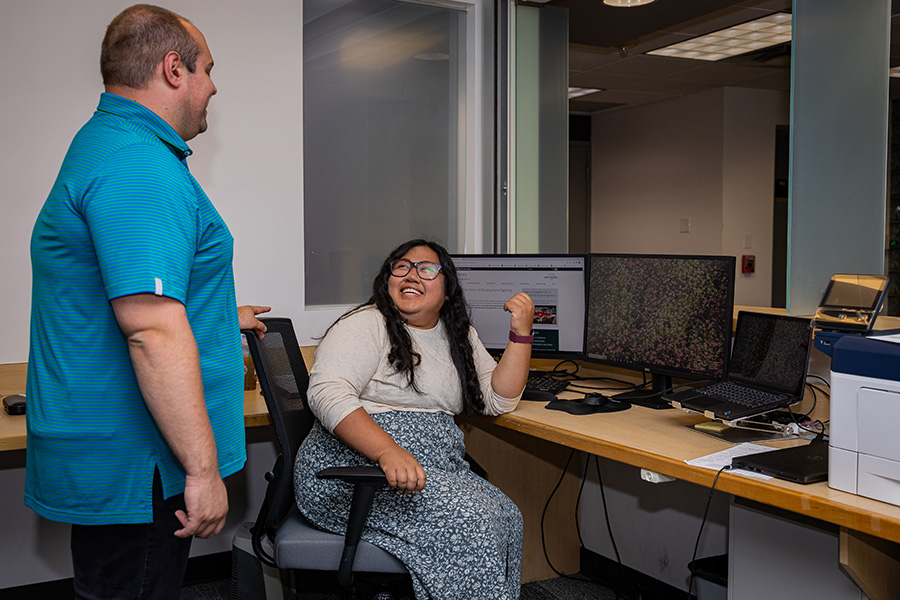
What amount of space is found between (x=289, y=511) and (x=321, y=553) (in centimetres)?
25

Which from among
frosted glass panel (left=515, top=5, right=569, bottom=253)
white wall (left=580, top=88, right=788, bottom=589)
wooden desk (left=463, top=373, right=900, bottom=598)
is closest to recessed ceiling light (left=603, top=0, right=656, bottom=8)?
frosted glass panel (left=515, top=5, right=569, bottom=253)

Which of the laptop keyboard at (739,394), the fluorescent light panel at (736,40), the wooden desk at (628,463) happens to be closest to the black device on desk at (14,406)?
→ the wooden desk at (628,463)

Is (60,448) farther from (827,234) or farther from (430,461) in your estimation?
(827,234)

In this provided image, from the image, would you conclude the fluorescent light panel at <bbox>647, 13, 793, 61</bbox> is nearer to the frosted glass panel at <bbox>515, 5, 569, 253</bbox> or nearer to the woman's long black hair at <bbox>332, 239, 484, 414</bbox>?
the frosted glass panel at <bbox>515, 5, 569, 253</bbox>

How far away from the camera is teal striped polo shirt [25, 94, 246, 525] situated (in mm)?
1269

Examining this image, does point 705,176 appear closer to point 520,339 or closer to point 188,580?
point 520,339

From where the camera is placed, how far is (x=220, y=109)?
9.48ft

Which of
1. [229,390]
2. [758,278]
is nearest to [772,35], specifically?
[758,278]

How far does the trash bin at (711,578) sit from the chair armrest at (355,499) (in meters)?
1.01

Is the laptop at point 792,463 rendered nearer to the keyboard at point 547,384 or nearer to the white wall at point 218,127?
the keyboard at point 547,384

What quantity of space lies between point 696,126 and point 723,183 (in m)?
0.63

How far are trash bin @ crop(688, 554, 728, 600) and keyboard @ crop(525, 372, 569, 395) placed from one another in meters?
0.67

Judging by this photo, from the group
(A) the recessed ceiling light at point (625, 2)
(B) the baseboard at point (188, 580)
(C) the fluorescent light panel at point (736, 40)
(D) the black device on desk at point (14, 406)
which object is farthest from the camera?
(C) the fluorescent light panel at point (736, 40)

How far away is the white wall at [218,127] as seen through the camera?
2.61 metres
